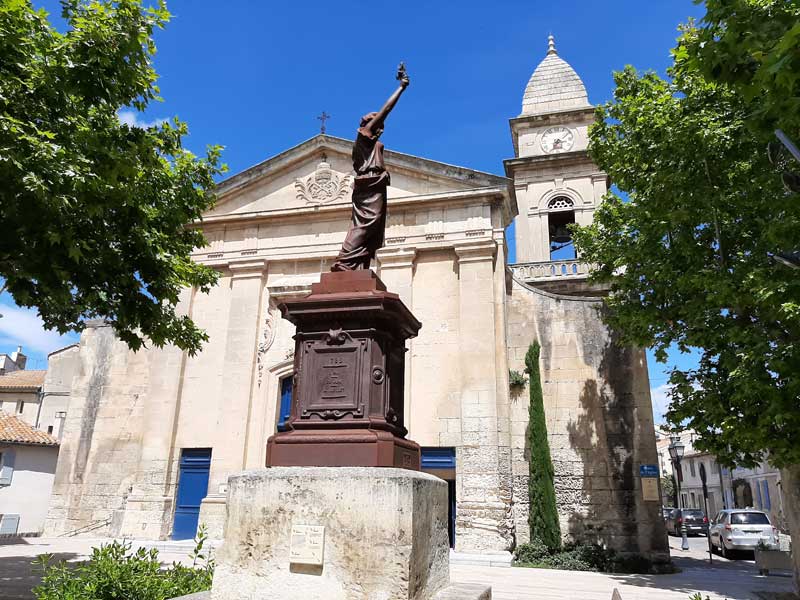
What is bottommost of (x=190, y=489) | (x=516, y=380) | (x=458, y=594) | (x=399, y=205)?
(x=458, y=594)

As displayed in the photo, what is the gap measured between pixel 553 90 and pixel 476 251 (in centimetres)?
1398

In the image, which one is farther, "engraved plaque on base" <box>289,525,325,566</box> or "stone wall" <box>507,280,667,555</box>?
"stone wall" <box>507,280,667,555</box>

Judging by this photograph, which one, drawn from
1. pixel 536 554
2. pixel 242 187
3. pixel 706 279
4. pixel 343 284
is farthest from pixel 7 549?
pixel 706 279

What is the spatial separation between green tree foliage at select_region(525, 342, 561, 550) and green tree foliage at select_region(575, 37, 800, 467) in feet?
10.2

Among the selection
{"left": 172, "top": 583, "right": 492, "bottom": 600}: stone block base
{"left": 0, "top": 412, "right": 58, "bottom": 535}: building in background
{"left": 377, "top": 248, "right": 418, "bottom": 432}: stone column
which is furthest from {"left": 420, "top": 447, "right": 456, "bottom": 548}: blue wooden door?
{"left": 0, "top": 412, "right": 58, "bottom": 535}: building in background

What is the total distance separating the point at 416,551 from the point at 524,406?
443 inches

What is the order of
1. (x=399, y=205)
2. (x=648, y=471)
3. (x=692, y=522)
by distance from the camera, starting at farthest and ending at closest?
(x=692, y=522), (x=399, y=205), (x=648, y=471)

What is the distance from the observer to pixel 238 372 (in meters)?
16.5

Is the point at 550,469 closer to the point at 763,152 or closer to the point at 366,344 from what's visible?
the point at 763,152

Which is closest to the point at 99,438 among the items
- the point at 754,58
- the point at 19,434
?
the point at 19,434

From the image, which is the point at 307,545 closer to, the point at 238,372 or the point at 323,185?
the point at 238,372

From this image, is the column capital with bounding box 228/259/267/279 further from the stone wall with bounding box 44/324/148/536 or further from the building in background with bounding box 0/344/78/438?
the building in background with bounding box 0/344/78/438

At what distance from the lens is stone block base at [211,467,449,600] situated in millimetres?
4395

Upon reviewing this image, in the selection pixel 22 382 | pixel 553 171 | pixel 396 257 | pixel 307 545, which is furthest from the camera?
pixel 22 382
